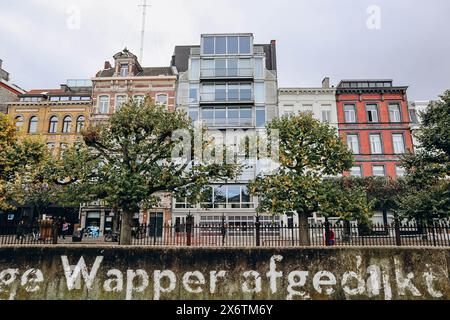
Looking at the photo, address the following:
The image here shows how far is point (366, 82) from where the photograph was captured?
35812 mm

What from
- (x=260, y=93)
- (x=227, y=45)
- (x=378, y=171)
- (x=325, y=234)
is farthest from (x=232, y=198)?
(x=325, y=234)

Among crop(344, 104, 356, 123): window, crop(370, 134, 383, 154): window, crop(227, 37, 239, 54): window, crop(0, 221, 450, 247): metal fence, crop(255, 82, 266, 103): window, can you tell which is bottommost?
crop(0, 221, 450, 247): metal fence

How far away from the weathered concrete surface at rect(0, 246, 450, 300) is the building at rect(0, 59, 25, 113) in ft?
116

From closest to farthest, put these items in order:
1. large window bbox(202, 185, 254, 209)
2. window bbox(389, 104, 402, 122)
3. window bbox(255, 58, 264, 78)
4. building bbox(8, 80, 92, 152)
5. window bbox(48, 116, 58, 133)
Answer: large window bbox(202, 185, 254, 209)
window bbox(389, 104, 402, 122)
building bbox(8, 80, 92, 152)
window bbox(48, 116, 58, 133)
window bbox(255, 58, 264, 78)

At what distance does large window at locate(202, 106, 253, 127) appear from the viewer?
115 ft

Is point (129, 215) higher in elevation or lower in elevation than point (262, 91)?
lower

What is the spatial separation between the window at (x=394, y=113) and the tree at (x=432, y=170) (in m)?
15.3

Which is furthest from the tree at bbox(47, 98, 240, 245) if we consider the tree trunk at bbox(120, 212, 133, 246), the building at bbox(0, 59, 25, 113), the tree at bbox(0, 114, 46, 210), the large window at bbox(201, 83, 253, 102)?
the building at bbox(0, 59, 25, 113)

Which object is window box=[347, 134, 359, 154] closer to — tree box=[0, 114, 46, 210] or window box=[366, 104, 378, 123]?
window box=[366, 104, 378, 123]

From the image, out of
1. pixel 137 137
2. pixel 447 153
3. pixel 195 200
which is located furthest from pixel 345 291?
pixel 447 153

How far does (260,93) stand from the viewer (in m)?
36.1

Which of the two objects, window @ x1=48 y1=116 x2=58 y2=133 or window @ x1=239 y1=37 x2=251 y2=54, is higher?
window @ x1=239 y1=37 x2=251 y2=54
